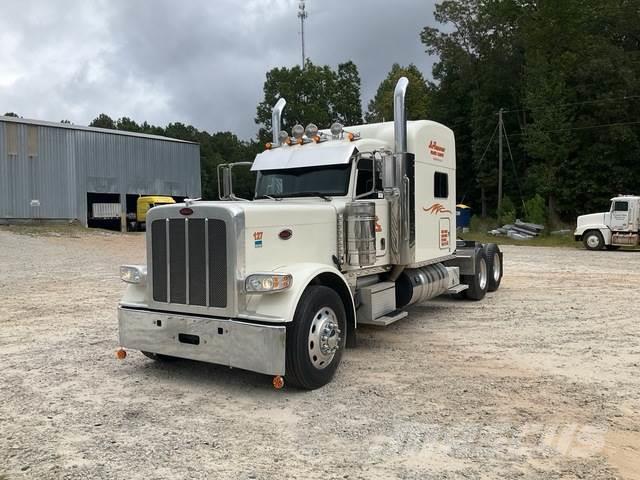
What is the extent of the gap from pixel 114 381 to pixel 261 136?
58.7m

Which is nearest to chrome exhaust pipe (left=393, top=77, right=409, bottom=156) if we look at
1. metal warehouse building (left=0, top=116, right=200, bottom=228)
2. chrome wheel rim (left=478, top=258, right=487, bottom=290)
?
chrome wheel rim (left=478, top=258, right=487, bottom=290)

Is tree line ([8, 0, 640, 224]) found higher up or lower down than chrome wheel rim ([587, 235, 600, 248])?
higher up

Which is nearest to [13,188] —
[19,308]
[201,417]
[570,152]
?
[19,308]

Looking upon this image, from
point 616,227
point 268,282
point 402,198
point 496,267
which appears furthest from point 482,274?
point 616,227

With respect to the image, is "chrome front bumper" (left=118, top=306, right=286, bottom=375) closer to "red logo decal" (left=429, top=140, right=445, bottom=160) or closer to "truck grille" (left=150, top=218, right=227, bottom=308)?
"truck grille" (left=150, top=218, right=227, bottom=308)

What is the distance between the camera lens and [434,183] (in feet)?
28.6

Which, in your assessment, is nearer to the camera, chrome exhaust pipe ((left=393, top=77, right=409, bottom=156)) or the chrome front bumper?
the chrome front bumper

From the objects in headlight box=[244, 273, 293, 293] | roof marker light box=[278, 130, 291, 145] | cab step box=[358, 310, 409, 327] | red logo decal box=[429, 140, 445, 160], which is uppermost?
roof marker light box=[278, 130, 291, 145]

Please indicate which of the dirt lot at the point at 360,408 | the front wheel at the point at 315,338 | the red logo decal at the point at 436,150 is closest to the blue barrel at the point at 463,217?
the dirt lot at the point at 360,408

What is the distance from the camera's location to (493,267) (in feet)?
39.4

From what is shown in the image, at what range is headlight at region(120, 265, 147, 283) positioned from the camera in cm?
607

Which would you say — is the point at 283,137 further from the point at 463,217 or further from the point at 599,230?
the point at 463,217

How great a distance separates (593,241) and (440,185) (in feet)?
Result: 67.6

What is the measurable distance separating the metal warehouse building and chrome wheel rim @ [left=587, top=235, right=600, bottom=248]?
28753 mm
